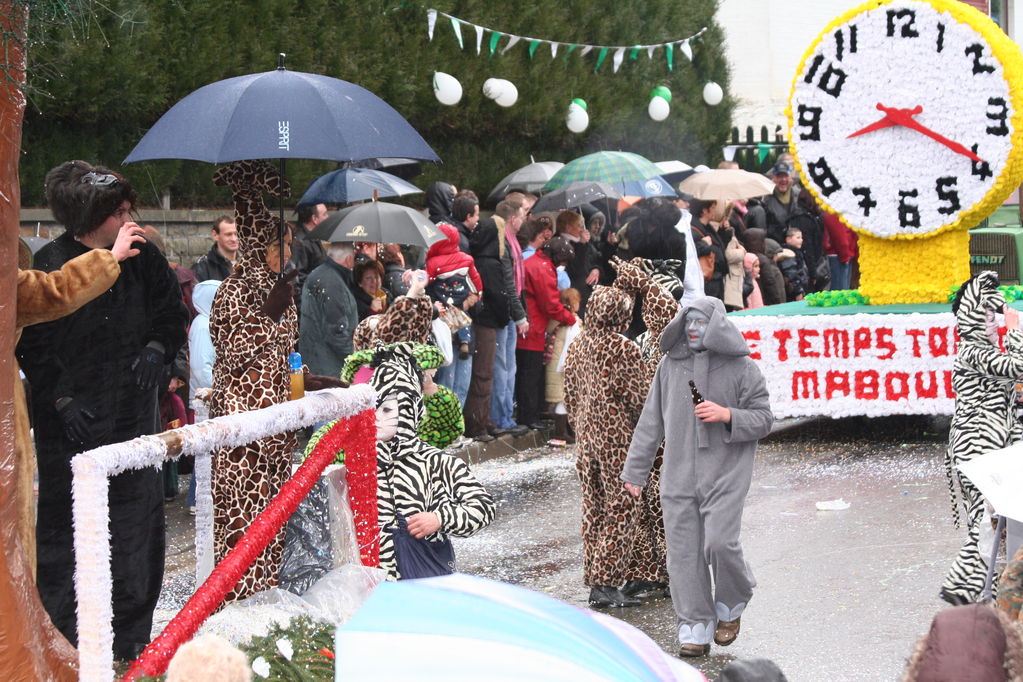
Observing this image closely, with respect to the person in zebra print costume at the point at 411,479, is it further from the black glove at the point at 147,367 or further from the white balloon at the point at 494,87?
the white balloon at the point at 494,87

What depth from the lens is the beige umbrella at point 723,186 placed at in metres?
15.5

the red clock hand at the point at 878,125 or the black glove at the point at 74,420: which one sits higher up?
the red clock hand at the point at 878,125

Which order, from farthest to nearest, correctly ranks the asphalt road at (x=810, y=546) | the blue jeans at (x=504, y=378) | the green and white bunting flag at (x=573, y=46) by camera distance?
the green and white bunting flag at (x=573, y=46)
the blue jeans at (x=504, y=378)
the asphalt road at (x=810, y=546)

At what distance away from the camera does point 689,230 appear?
13484 millimetres

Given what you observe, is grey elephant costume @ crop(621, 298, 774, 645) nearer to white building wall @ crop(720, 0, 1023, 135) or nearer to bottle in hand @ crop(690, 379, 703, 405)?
bottle in hand @ crop(690, 379, 703, 405)

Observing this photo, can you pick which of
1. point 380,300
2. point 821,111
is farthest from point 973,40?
point 380,300

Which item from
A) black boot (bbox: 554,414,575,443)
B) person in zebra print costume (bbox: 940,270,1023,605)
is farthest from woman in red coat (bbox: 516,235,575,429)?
person in zebra print costume (bbox: 940,270,1023,605)

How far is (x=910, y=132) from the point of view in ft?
39.0

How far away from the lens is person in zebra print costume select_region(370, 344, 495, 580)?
17.5 feet

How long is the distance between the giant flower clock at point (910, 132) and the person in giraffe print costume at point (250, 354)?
7086 mm

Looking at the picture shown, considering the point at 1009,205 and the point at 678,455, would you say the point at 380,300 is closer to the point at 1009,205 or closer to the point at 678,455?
the point at 678,455

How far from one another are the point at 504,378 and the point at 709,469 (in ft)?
19.3

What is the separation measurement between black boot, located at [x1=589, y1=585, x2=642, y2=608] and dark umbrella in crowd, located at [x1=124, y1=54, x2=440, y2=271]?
247 centimetres

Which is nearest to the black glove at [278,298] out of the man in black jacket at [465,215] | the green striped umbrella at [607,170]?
the man in black jacket at [465,215]
